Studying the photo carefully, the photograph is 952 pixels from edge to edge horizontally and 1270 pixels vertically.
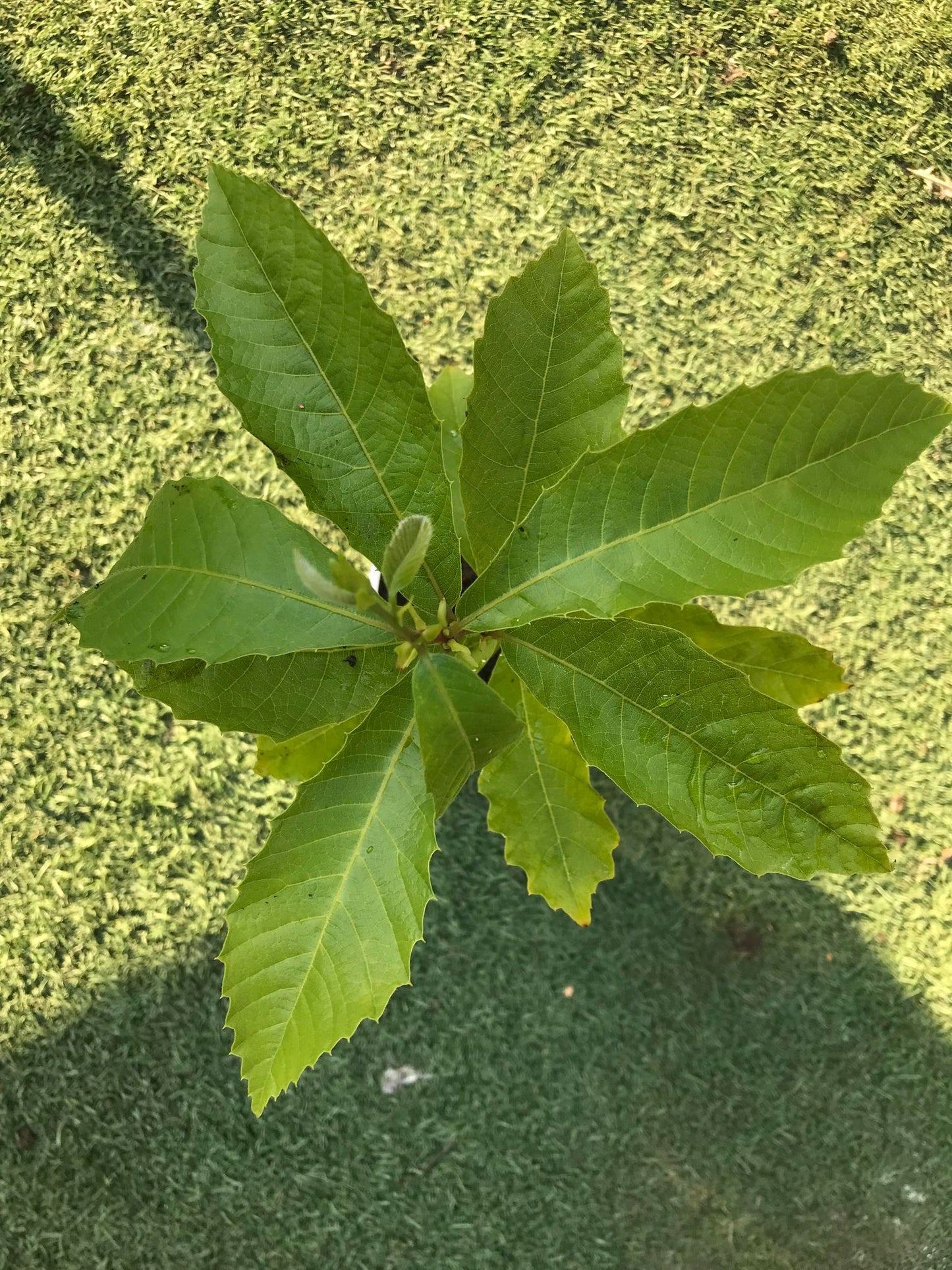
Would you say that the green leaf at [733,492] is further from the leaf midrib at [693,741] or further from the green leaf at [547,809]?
the green leaf at [547,809]

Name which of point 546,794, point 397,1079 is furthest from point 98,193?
point 397,1079

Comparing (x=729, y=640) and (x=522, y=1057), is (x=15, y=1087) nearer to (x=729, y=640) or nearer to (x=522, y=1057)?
(x=522, y=1057)

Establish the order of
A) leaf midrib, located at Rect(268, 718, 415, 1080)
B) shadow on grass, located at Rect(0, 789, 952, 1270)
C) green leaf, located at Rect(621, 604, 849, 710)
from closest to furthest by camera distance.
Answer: leaf midrib, located at Rect(268, 718, 415, 1080)
green leaf, located at Rect(621, 604, 849, 710)
shadow on grass, located at Rect(0, 789, 952, 1270)

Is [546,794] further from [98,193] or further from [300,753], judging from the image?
[98,193]

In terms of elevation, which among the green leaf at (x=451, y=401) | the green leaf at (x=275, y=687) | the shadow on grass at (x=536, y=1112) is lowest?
the shadow on grass at (x=536, y=1112)

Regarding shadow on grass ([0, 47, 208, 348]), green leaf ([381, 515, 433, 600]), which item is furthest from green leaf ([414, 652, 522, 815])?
shadow on grass ([0, 47, 208, 348])

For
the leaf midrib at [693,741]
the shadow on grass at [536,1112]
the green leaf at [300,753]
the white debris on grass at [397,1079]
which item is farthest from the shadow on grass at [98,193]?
the white debris on grass at [397,1079]

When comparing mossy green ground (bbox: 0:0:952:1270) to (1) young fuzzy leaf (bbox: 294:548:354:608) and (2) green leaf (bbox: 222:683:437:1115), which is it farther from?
(1) young fuzzy leaf (bbox: 294:548:354:608)
